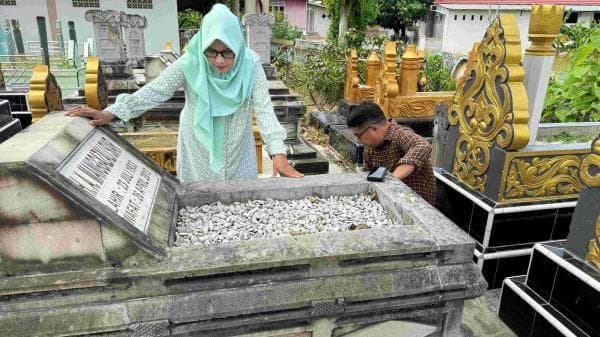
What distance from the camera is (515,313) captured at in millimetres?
2516

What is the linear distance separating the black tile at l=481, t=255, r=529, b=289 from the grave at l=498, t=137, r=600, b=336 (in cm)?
36

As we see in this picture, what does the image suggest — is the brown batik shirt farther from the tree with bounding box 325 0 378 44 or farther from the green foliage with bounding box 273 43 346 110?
the tree with bounding box 325 0 378 44

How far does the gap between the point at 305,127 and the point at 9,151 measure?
6871 millimetres

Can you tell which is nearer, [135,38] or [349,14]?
[135,38]

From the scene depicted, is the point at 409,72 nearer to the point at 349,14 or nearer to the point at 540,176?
the point at 540,176

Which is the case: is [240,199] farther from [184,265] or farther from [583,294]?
[583,294]

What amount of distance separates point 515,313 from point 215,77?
218cm

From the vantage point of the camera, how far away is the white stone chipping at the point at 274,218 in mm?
1929

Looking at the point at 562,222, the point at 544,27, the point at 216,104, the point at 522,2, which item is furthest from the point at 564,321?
the point at 522,2

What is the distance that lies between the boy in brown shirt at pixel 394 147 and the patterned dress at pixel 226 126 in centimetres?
48

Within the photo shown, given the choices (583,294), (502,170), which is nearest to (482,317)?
(583,294)

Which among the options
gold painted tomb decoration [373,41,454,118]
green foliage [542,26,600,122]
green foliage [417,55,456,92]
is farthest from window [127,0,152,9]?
green foliage [542,26,600,122]

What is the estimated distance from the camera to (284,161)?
2.29 metres

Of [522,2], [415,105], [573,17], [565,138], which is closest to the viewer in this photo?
[565,138]
